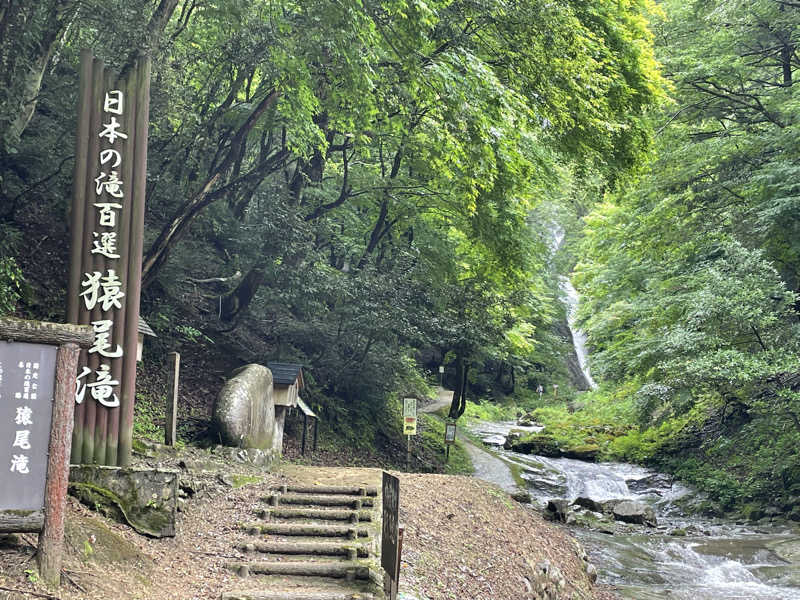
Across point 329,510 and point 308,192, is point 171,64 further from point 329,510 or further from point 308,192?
point 329,510

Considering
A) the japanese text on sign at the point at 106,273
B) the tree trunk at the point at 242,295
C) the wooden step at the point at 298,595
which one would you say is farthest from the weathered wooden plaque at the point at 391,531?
the tree trunk at the point at 242,295

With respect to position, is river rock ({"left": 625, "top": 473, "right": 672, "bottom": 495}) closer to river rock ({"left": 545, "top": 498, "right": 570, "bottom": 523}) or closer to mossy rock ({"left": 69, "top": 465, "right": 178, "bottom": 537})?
river rock ({"left": 545, "top": 498, "right": 570, "bottom": 523})

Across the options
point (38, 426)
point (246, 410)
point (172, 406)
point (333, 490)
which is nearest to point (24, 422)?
point (38, 426)

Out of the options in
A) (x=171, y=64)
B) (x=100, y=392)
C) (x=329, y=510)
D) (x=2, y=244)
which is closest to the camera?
(x=100, y=392)

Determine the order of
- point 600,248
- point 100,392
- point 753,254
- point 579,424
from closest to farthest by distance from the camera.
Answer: point 100,392
point 753,254
point 600,248
point 579,424

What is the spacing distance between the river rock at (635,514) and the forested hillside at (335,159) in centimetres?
578

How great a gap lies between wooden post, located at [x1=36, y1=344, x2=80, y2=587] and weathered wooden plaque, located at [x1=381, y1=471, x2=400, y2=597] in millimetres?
2857

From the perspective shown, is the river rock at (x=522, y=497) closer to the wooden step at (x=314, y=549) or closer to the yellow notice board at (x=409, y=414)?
the yellow notice board at (x=409, y=414)

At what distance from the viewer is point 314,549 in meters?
8.89

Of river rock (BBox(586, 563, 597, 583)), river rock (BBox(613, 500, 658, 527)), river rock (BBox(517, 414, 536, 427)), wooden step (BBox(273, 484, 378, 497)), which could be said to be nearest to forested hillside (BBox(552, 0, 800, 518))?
river rock (BBox(613, 500, 658, 527))

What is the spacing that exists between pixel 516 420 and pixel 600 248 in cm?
1712

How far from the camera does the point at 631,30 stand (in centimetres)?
1380

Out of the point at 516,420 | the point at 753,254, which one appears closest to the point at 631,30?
the point at 753,254

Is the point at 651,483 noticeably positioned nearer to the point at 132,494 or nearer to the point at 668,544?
the point at 668,544
